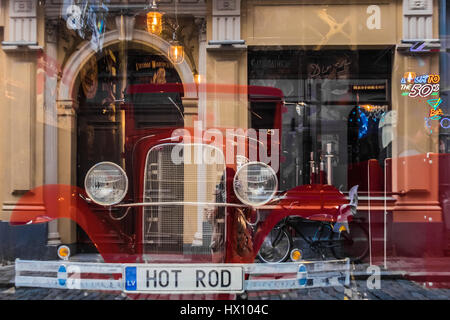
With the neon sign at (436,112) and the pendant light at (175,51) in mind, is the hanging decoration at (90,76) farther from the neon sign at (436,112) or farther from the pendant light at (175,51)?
the neon sign at (436,112)

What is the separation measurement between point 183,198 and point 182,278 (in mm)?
617

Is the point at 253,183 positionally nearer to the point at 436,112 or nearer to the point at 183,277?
the point at 183,277

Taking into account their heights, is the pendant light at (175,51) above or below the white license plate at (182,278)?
above

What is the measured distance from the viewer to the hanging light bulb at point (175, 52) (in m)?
4.72

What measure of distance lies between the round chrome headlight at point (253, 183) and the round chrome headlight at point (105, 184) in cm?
80

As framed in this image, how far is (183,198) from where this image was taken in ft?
9.56

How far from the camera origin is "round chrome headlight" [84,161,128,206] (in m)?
2.81

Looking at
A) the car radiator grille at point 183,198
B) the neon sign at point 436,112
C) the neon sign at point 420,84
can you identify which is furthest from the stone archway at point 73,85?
the neon sign at point 436,112

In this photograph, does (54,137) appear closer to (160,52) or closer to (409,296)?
(160,52)

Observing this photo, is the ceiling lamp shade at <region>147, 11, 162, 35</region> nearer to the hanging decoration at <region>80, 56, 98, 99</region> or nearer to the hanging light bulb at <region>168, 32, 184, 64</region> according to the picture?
the hanging light bulb at <region>168, 32, 184, 64</region>

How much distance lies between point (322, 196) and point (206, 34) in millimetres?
2274

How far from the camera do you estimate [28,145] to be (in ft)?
13.9

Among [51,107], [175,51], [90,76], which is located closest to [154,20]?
[175,51]
